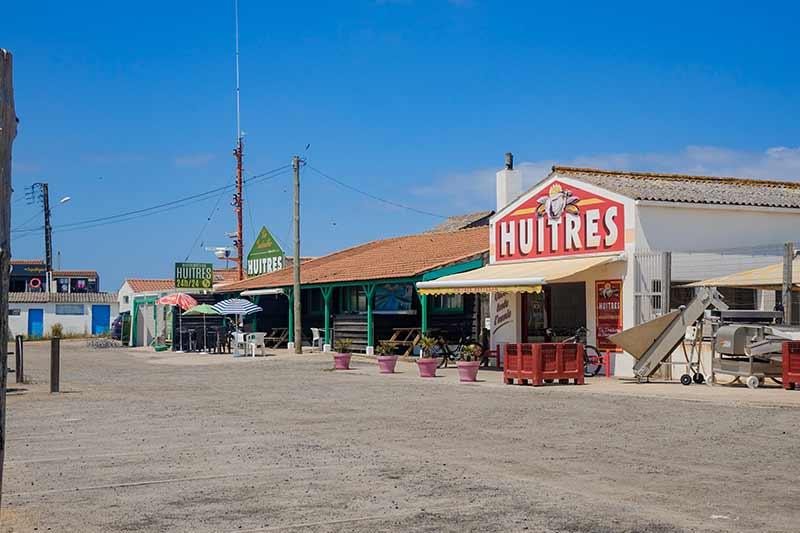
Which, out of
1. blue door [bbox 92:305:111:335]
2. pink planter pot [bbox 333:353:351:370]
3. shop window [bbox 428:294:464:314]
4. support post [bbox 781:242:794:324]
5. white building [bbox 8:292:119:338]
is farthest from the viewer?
blue door [bbox 92:305:111:335]

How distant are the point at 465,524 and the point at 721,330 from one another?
13097mm

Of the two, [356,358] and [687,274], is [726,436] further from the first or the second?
[356,358]

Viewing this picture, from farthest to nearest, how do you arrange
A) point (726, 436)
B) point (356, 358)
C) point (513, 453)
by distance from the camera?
point (356, 358) → point (726, 436) → point (513, 453)

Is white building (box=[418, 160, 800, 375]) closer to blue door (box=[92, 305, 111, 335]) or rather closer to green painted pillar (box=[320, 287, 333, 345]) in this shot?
green painted pillar (box=[320, 287, 333, 345])

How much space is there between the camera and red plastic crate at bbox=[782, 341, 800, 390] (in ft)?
57.6

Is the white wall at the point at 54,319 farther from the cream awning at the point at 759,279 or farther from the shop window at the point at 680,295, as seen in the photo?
the cream awning at the point at 759,279

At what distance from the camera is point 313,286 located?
34.8m

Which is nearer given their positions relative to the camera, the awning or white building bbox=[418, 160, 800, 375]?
white building bbox=[418, 160, 800, 375]

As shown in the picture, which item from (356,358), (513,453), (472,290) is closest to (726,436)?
(513,453)

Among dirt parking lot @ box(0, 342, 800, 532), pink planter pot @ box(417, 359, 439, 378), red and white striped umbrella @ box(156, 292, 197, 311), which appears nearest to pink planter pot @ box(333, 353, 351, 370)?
pink planter pot @ box(417, 359, 439, 378)

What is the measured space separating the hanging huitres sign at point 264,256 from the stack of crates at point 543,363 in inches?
1085

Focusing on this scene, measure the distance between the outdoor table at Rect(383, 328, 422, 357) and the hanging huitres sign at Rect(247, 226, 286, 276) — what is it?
50.5 ft

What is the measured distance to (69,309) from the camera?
6488 cm

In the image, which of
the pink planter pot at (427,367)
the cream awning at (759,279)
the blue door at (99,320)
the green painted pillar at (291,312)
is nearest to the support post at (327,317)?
the green painted pillar at (291,312)
